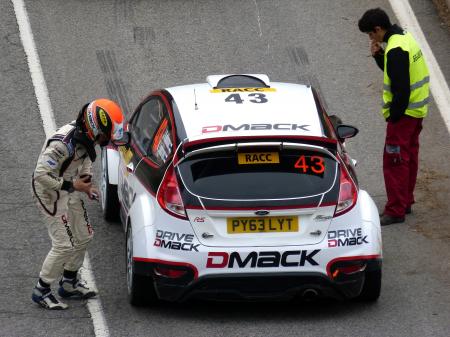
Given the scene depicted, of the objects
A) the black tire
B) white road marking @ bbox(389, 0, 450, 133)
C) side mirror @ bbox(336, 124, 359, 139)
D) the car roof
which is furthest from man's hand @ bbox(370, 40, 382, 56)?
the black tire

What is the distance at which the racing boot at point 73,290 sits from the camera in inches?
405

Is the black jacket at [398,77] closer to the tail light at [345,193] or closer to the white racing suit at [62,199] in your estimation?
the tail light at [345,193]

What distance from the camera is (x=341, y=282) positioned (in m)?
9.69

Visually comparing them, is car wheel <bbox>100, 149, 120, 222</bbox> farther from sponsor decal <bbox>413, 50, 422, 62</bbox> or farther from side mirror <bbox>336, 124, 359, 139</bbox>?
sponsor decal <bbox>413, 50, 422, 62</bbox>

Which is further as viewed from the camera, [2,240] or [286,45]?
[286,45]

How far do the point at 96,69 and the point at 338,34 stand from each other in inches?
129

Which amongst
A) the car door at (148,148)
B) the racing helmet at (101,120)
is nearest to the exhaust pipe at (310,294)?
the car door at (148,148)

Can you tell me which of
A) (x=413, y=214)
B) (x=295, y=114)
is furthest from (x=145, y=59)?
(x=295, y=114)

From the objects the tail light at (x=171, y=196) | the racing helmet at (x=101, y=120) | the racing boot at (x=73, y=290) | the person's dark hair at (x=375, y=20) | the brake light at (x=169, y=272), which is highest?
the racing helmet at (x=101, y=120)

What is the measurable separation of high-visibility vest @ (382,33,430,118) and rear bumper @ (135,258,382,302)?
277 cm

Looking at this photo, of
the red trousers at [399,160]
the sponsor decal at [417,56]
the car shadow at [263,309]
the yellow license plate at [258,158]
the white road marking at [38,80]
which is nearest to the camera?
the yellow license plate at [258,158]

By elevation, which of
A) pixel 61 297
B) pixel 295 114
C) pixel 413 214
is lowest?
pixel 413 214

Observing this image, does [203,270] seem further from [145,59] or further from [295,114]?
[145,59]

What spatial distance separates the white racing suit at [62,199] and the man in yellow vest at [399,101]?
10.9 ft
